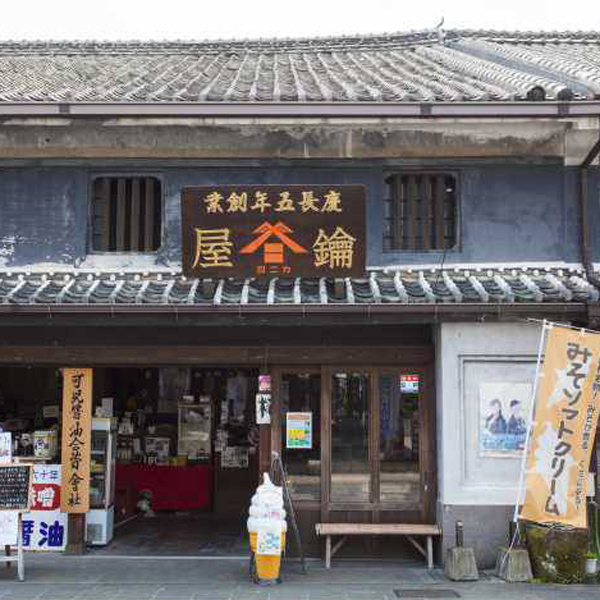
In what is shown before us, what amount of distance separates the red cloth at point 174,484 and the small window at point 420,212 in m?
6.63

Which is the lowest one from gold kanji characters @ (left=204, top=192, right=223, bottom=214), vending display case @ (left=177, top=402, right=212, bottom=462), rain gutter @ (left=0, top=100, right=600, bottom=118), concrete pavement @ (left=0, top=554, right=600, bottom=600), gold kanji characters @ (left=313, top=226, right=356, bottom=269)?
concrete pavement @ (left=0, top=554, right=600, bottom=600)

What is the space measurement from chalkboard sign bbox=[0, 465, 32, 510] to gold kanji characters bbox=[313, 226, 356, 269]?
5024 millimetres

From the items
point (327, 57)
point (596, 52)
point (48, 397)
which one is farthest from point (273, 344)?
point (596, 52)

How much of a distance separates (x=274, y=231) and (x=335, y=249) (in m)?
0.95

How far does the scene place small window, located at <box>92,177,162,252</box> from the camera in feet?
40.1

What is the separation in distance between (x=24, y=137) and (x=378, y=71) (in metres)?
7.14

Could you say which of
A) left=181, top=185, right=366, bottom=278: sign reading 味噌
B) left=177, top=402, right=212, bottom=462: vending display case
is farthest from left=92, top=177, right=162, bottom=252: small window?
left=177, top=402, right=212, bottom=462: vending display case

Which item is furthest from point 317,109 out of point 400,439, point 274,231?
point 400,439

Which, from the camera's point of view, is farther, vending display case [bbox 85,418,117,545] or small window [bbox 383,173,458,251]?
vending display case [bbox 85,418,117,545]

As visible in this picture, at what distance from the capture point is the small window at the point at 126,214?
40.1 ft

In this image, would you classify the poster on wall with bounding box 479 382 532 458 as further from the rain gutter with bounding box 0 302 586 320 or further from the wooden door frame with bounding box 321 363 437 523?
the rain gutter with bounding box 0 302 586 320

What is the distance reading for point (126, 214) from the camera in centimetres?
1227

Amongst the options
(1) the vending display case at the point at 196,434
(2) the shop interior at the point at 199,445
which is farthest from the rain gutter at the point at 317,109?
(1) the vending display case at the point at 196,434

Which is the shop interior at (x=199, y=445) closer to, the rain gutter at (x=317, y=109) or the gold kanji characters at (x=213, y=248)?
the gold kanji characters at (x=213, y=248)
